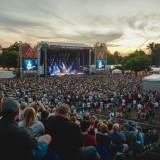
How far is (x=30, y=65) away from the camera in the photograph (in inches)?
1905

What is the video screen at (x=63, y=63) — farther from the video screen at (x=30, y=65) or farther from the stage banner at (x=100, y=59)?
the stage banner at (x=100, y=59)

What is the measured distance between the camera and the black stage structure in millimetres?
52094

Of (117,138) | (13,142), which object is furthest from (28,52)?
(13,142)

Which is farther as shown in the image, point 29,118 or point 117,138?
point 117,138

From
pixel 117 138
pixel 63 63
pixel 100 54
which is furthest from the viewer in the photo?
pixel 100 54

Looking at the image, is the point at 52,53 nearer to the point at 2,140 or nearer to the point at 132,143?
the point at 132,143

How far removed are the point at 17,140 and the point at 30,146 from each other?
0.16 m

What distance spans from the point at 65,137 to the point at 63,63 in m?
53.2

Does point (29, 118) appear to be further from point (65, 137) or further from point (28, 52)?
point (28, 52)

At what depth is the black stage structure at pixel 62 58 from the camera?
5209 centimetres

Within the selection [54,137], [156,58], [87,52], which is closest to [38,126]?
[54,137]

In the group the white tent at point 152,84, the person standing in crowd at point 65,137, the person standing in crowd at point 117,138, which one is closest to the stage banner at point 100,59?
the white tent at point 152,84

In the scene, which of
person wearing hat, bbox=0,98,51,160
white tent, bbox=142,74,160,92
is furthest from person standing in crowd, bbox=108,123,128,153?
white tent, bbox=142,74,160,92

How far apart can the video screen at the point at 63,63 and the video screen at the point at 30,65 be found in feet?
15.2
